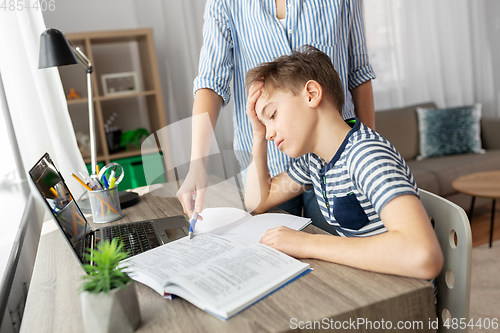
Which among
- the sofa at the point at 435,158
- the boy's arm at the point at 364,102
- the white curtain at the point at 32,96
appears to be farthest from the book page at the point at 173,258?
the sofa at the point at 435,158

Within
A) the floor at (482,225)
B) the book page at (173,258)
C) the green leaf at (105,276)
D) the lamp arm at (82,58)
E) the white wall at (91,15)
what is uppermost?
the white wall at (91,15)

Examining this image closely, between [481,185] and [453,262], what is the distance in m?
1.81

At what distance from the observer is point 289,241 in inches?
30.4

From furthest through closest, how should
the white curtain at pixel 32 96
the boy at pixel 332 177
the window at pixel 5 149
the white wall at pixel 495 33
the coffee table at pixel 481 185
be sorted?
1. the white wall at pixel 495 33
2. the coffee table at pixel 481 185
3. the window at pixel 5 149
4. the white curtain at pixel 32 96
5. the boy at pixel 332 177

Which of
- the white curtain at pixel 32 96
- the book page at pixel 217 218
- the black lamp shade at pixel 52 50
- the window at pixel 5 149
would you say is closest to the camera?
the book page at pixel 217 218

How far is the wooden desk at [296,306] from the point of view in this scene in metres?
0.58

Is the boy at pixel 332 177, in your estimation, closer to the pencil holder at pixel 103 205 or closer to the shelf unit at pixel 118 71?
the pencil holder at pixel 103 205

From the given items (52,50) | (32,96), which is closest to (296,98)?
(52,50)

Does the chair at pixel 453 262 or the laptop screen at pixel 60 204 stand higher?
the laptop screen at pixel 60 204

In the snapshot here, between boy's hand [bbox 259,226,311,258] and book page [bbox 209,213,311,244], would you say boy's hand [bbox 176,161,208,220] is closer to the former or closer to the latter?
book page [bbox 209,213,311,244]

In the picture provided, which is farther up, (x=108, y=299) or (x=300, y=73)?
(x=300, y=73)

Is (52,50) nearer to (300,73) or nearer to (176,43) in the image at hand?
(300,73)

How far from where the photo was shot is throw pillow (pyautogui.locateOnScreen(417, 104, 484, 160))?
3070 mm

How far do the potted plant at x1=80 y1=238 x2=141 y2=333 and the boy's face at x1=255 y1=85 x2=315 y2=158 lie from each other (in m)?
0.49
